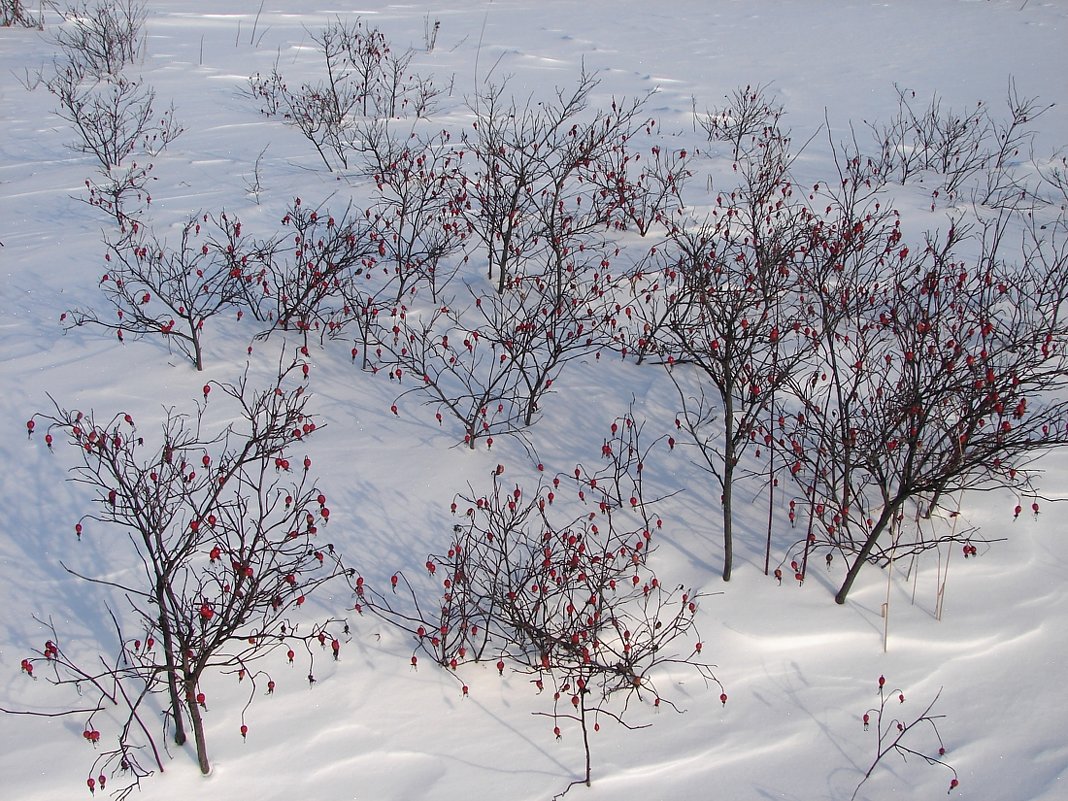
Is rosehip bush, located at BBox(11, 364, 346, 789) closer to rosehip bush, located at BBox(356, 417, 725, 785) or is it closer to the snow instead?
the snow

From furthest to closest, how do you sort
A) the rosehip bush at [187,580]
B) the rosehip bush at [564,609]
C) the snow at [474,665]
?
the rosehip bush at [564,609] < the snow at [474,665] < the rosehip bush at [187,580]

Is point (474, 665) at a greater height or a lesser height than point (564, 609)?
lesser

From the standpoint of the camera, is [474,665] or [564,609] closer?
[474,665]

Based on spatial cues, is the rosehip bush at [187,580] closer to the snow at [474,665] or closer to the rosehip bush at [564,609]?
the snow at [474,665]

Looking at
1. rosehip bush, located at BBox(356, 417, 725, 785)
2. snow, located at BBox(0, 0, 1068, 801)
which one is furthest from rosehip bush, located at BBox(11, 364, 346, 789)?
rosehip bush, located at BBox(356, 417, 725, 785)

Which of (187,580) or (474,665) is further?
(187,580)

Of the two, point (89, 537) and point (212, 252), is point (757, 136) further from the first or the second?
point (89, 537)

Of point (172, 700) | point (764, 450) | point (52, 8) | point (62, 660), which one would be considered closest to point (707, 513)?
point (764, 450)

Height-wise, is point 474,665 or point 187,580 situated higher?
point 187,580

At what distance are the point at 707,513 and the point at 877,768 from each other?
142 centimetres

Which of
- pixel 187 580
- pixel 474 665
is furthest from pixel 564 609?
pixel 187 580

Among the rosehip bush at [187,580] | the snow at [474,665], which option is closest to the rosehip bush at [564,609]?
the snow at [474,665]

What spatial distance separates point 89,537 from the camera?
12.9 feet

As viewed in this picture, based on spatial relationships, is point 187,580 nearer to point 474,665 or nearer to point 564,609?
point 474,665
